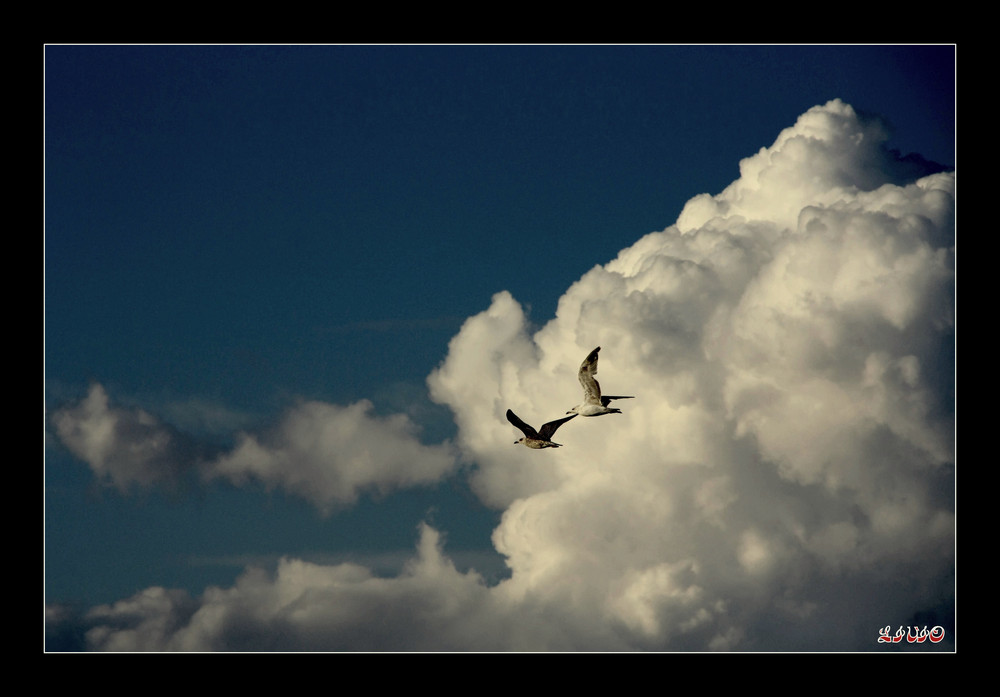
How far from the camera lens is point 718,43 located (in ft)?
302

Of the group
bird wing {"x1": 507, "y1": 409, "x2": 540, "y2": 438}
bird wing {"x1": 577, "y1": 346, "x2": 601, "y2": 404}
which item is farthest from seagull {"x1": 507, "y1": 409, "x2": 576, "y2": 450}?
bird wing {"x1": 577, "y1": 346, "x2": 601, "y2": 404}

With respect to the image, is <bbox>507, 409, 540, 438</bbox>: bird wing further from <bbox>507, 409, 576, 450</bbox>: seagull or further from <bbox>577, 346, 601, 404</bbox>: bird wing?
<bbox>577, 346, 601, 404</bbox>: bird wing

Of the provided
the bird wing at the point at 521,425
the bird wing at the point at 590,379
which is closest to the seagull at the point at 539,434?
the bird wing at the point at 521,425

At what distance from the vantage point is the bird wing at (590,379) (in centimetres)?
8231

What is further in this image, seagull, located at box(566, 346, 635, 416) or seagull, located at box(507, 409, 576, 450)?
seagull, located at box(507, 409, 576, 450)

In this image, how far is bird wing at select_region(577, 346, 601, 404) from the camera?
8231 cm

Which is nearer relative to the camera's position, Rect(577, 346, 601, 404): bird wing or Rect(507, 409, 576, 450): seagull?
Rect(577, 346, 601, 404): bird wing

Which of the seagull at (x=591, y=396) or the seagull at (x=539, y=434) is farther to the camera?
the seagull at (x=539, y=434)

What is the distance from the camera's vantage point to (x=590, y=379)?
274 feet

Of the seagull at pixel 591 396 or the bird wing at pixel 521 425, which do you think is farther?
the bird wing at pixel 521 425

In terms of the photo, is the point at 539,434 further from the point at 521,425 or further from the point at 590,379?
the point at 590,379

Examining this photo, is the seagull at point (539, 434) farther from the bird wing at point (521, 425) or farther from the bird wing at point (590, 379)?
the bird wing at point (590, 379)

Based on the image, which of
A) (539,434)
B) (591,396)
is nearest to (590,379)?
(591,396)
